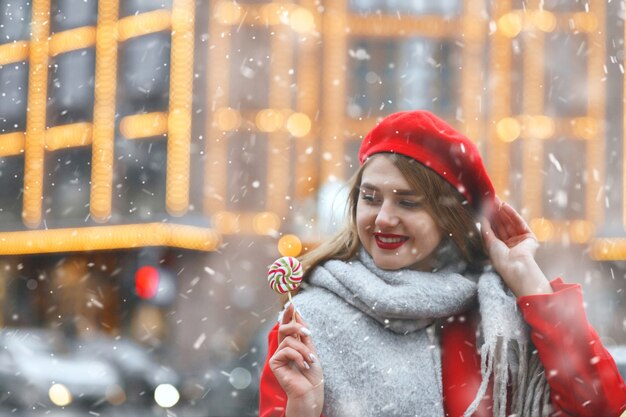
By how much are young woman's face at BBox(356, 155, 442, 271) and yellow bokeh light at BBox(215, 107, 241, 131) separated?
75.6ft

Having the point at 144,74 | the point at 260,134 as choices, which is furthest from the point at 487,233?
the point at 260,134

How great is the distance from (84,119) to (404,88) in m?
9.07

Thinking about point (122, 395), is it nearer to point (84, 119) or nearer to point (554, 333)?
point (554, 333)

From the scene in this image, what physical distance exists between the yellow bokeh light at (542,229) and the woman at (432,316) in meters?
22.6

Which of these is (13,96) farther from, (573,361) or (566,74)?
(573,361)

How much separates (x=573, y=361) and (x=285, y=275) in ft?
2.83

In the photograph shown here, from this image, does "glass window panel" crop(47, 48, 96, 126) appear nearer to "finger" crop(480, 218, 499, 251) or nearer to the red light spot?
the red light spot

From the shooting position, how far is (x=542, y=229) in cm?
2506

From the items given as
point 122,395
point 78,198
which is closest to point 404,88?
point 78,198

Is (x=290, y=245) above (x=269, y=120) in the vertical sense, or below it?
below

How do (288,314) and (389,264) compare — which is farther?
(389,264)

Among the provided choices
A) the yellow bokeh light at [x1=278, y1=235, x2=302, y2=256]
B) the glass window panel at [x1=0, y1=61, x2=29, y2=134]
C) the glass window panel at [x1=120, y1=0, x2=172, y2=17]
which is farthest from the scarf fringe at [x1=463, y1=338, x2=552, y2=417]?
the glass window panel at [x1=0, y1=61, x2=29, y2=134]

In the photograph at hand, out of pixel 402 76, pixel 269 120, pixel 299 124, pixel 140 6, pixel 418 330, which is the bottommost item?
pixel 299 124

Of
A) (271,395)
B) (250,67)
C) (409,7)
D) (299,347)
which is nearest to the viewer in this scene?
(299,347)
